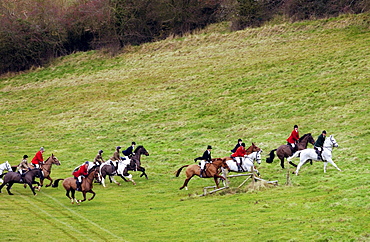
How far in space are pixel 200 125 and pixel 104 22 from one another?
34.2m

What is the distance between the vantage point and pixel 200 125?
5075cm

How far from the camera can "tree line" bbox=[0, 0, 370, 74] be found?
75.5m

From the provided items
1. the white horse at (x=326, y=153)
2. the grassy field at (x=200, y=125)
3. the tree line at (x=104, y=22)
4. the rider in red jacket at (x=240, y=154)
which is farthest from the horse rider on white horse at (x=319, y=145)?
the tree line at (x=104, y=22)

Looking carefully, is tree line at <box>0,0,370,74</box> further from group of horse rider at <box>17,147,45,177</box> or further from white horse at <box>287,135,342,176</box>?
group of horse rider at <box>17,147,45,177</box>

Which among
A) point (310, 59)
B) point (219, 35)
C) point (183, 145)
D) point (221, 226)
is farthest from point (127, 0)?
point (221, 226)

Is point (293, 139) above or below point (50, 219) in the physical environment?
above

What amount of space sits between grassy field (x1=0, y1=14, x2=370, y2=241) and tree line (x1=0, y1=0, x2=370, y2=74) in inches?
106

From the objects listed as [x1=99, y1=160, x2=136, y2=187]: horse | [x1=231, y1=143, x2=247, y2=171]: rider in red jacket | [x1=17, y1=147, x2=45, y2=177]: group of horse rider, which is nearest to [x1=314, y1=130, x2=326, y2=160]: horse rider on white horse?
[x1=231, y1=143, x2=247, y2=171]: rider in red jacket

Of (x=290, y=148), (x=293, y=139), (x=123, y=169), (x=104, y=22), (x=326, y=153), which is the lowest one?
(x=326, y=153)

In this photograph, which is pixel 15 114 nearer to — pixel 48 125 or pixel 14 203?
pixel 48 125

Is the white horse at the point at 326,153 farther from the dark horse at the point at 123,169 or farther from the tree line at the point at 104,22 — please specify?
the tree line at the point at 104,22

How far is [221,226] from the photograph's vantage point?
22719 mm

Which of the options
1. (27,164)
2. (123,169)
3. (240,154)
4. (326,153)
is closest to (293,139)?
(326,153)

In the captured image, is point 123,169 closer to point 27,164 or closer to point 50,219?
point 27,164
